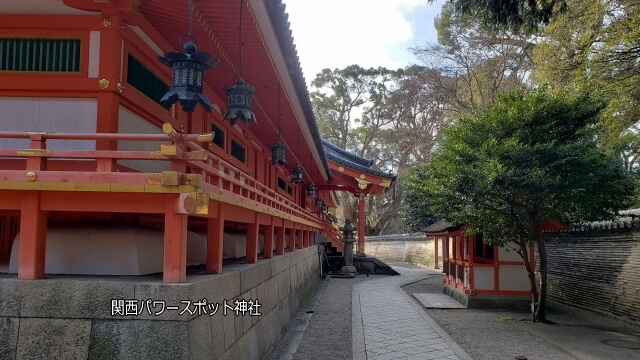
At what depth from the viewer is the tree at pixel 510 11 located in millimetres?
10711

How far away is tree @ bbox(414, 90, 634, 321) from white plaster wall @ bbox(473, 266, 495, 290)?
198cm

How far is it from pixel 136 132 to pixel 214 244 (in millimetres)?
1754

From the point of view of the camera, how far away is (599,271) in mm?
12320

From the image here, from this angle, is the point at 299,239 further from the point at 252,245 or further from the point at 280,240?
the point at 252,245

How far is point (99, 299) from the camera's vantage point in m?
4.17

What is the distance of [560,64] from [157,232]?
45.1ft

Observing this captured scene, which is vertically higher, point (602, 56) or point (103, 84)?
point (602, 56)

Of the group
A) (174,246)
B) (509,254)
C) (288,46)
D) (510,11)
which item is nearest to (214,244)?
(174,246)

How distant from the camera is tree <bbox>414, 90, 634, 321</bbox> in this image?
938cm

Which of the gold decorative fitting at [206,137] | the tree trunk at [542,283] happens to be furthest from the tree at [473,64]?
the gold decorative fitting at [206,137]

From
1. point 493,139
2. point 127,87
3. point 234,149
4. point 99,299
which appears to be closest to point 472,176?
point 493,139

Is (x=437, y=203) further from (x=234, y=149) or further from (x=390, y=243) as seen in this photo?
(x=390, y=243)

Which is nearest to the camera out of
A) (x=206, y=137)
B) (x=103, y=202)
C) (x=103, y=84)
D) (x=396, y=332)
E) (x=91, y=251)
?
(x=206, y=137)

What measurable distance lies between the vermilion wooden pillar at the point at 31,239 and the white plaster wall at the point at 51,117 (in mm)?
1149
